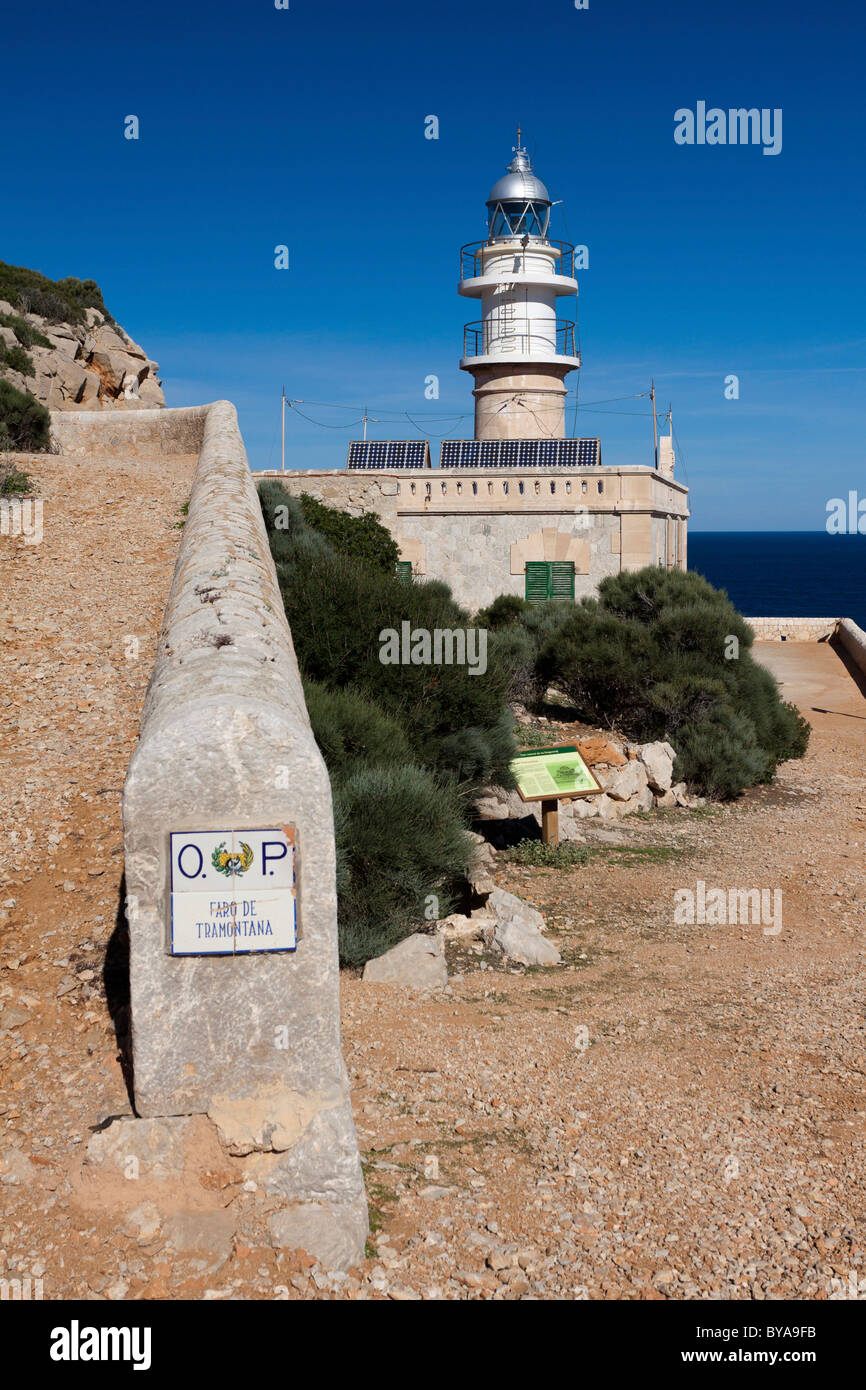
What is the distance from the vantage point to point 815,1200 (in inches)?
146

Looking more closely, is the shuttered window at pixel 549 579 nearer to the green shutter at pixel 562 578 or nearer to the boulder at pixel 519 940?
the green shutter at pixel 562 578

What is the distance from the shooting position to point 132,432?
1600 centimetres

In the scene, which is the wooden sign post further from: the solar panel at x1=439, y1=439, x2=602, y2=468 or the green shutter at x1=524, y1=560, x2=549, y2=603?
the solar panel at x1=439, y1=439, x2=602, y2=468

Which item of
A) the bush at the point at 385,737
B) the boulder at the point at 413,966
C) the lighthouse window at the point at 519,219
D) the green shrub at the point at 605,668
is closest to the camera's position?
the boulder at the point at 413,966

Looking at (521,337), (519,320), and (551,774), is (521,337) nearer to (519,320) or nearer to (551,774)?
(519,320)

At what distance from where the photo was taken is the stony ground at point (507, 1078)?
3.06 m

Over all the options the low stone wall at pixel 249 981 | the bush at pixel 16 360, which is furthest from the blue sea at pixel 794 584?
the low stone wall at pixel 249 981

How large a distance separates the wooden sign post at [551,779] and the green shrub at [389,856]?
1.98 metres

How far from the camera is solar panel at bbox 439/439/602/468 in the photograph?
66.7 ft

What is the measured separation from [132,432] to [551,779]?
33.7 ft

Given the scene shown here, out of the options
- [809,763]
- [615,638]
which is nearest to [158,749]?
[615,638]

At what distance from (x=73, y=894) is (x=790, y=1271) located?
3.28 metres

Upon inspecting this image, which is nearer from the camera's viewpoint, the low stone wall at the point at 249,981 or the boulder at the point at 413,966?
the low stone wall at the point at 249,981
